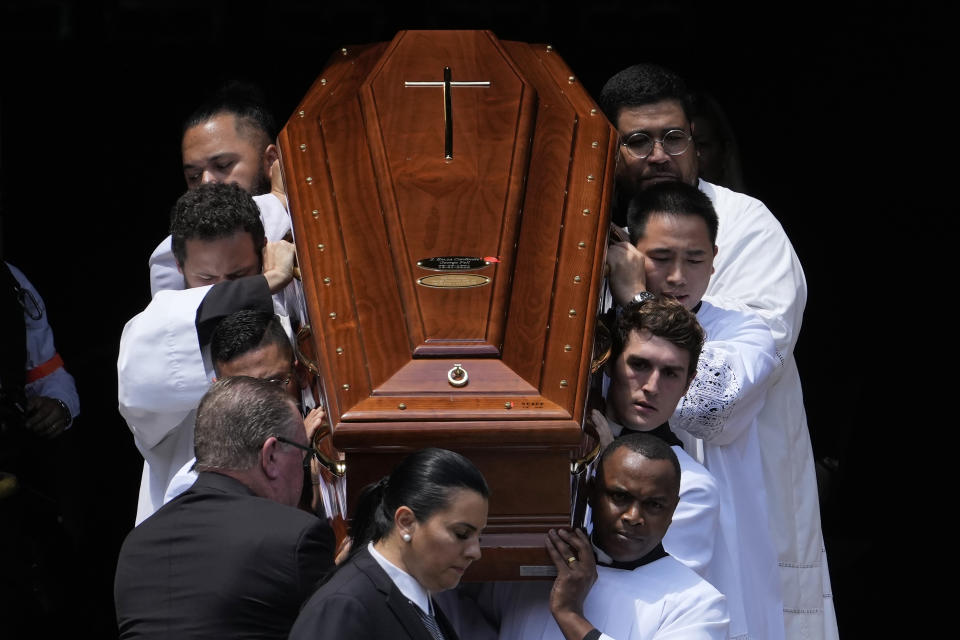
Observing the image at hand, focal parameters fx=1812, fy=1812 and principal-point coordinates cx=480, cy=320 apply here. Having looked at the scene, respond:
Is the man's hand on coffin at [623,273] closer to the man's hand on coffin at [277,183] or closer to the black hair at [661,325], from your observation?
the black hair at [661,325]

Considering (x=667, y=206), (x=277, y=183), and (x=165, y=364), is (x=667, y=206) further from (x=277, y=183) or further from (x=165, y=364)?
(x=165, y=364)

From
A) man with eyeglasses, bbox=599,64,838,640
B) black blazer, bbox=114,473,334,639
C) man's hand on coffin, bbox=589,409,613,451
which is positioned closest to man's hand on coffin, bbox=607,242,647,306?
man's hand on coffin, bbox=589,409,613,451

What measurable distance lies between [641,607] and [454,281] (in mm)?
763

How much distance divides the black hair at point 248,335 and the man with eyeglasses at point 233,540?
0.33m

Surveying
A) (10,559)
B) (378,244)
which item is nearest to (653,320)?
(378,244)

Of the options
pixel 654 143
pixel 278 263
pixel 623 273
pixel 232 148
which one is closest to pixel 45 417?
pixel 232 148

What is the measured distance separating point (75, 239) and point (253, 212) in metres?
2.59

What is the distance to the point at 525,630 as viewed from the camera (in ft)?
12.2

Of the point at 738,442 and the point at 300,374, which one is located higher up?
the point at 300,374

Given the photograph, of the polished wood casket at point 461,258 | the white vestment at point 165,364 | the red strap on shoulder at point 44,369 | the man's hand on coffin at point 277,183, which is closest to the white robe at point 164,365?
the white vestment at point 165,364

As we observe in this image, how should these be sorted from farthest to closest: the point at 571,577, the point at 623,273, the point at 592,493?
the point at 623,273 < the point at 592,493 < the point at 571,577

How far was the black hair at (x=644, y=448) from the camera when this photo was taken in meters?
3.68

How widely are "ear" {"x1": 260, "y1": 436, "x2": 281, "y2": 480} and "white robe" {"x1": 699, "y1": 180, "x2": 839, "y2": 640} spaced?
1.68 m

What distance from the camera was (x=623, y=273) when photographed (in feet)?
13.0
